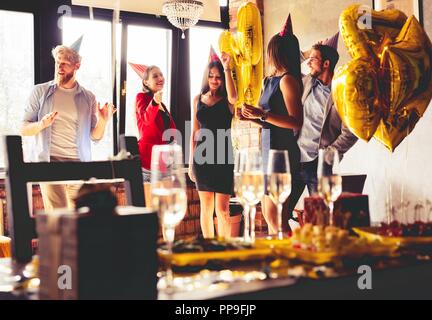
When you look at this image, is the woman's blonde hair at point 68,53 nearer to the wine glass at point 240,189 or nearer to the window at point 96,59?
the window at point 96,59

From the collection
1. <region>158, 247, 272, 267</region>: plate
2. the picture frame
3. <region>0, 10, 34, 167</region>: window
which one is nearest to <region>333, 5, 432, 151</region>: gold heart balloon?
<region>158, 247, 272, 267</region>: plate

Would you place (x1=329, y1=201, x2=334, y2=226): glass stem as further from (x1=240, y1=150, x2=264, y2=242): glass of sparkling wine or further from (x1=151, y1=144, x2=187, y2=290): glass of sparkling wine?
(x1=151, y1=144, x2=187, y2=290): glass of sparkling wine

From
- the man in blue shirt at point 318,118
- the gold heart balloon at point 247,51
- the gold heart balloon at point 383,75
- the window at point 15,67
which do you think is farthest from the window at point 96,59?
the gold heart balloon at point 383,75

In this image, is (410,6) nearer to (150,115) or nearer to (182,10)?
(182,10)

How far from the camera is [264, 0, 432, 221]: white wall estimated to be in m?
3.78

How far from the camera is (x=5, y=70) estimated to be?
177 inches

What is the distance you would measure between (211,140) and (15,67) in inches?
69.7

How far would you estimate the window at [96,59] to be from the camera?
4790 millimetres

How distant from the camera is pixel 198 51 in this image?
5484 millimetres

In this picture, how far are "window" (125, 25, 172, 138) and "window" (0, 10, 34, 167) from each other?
33.9 inches

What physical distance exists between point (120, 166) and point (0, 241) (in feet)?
7.86

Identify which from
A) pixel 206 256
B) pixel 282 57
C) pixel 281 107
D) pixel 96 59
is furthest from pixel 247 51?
pixel 206 256

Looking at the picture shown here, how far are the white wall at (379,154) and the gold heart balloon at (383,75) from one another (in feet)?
4.84
